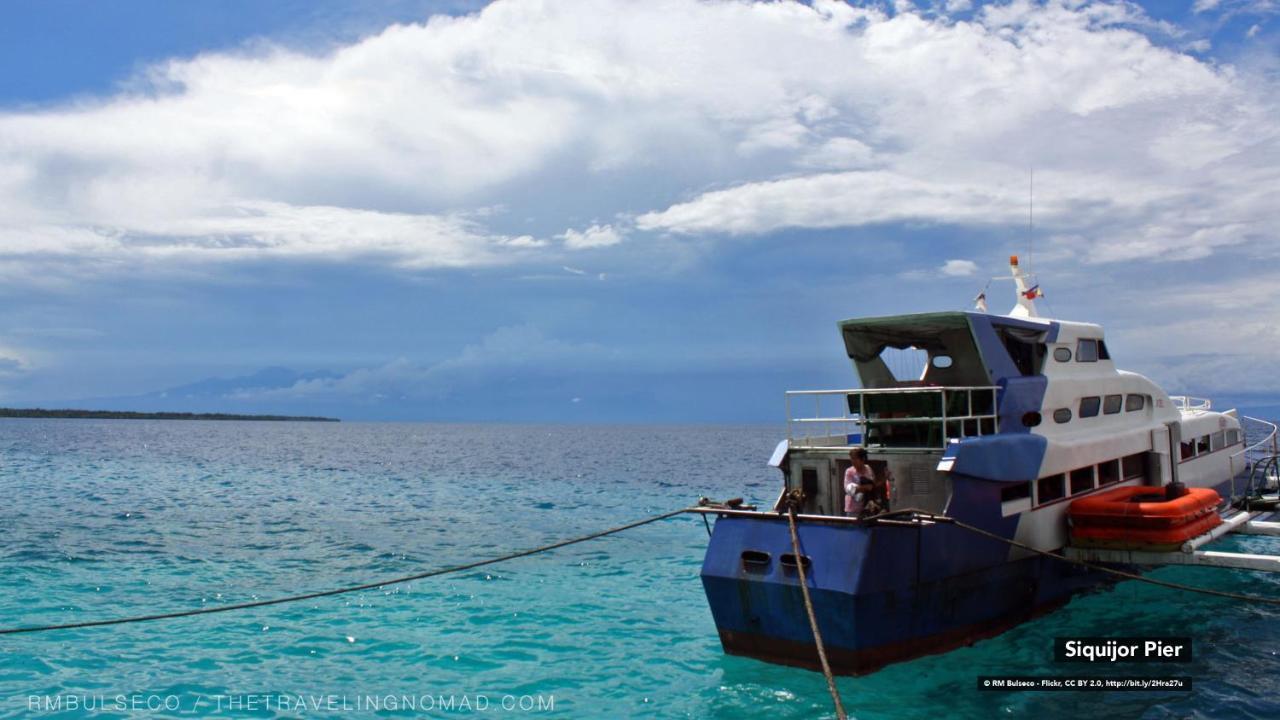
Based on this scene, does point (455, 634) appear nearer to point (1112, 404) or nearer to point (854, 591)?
point (854, 591)

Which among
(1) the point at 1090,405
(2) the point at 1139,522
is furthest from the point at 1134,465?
(2) the point at 1139,522

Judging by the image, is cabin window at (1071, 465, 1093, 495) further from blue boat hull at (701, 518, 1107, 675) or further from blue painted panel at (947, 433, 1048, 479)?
blue boat hull at (701, 518, 1107, 675)

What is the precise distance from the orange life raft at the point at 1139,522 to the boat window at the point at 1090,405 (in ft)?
6.71

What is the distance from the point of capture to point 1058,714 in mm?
12344

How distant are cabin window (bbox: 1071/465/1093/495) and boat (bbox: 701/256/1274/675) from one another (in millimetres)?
46

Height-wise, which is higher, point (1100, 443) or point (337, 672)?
point (1100, 443)

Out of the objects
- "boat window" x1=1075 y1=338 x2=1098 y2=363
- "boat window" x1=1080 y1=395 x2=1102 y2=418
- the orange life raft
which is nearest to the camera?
the orange life raft

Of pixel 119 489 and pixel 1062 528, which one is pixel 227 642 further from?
pixel 119 489

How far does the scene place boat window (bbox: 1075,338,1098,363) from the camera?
19078mm

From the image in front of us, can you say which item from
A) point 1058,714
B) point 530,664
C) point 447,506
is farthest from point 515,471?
point 1058,714

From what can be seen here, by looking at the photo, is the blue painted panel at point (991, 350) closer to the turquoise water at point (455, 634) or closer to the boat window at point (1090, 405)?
the boat window at point (1090, 405)

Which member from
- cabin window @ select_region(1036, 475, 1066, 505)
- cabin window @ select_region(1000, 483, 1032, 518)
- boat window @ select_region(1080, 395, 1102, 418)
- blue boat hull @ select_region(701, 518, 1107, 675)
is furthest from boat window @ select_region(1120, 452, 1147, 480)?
blue boat hull @ select_region(701, 518, 1107, 675)

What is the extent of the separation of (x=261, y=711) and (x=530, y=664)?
4.39m

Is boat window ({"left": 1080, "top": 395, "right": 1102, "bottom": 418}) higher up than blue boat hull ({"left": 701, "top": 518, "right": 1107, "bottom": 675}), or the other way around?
boat window ({"left": 1080, "top": 395, "right": 1102, "bottom": 418})
